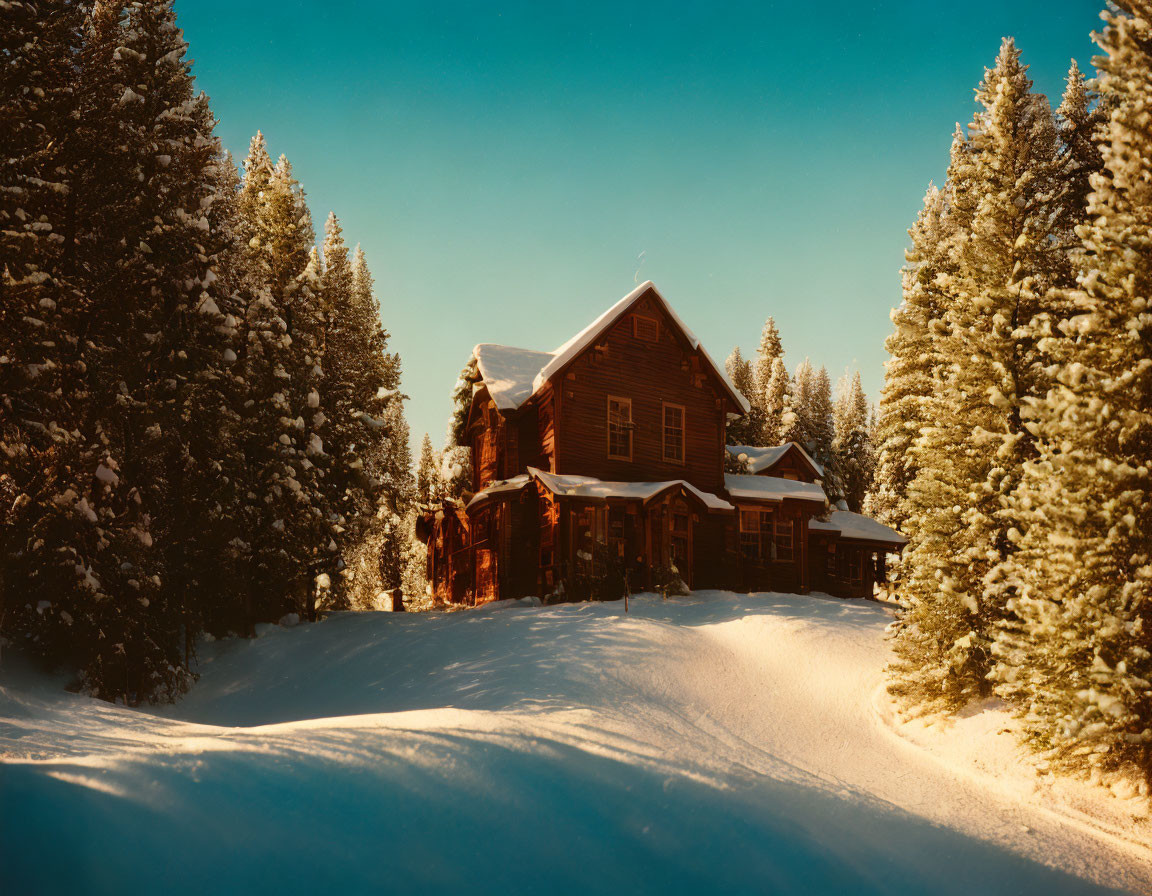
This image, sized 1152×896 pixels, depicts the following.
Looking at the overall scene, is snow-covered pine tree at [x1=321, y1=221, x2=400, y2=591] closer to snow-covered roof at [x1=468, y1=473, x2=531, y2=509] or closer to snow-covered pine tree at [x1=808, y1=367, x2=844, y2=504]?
snow-covered roof at [x1=468, y1=473, x2=531, y2=509]

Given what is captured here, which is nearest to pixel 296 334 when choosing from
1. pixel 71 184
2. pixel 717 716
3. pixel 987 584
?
pixel 71 184

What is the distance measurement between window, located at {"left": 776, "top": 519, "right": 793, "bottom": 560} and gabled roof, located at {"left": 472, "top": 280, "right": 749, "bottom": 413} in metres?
5.02

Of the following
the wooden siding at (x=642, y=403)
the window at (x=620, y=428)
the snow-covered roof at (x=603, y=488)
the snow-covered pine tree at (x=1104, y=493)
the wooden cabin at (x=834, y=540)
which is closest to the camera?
the snow-covered pine tree at (x=1104, y=493)

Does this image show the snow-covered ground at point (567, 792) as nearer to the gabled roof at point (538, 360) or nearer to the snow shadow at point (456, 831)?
the snow shadow at point (456, 831)

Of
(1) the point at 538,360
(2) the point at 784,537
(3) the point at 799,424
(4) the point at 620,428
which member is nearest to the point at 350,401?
(1) the point at 538,360

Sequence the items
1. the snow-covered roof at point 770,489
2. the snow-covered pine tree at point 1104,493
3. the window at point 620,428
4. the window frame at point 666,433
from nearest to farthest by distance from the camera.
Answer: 1. the snow-covered pine tree at point 1104,493
2. the window at point 620,428
3. the window frame at point 666,433
4. the snow-covered roof at point 770,489

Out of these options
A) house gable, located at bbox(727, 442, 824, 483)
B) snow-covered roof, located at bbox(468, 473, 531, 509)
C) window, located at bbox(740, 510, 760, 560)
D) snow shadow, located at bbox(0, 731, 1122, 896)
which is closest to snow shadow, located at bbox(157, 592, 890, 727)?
snow shadow, located at bbox(0, 731, 1122, 896)

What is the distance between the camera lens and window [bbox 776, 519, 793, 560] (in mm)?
32656

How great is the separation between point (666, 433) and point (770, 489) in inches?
214

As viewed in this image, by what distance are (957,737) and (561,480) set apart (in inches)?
597

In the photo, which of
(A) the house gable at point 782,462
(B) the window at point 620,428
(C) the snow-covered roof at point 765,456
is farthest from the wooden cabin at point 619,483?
(A) the house gable at point 782,462

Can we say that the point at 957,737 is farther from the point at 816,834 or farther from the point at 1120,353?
the point at 1120,353

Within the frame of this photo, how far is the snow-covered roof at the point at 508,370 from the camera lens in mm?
30500

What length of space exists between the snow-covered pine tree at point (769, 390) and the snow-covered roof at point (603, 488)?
2593 cm
